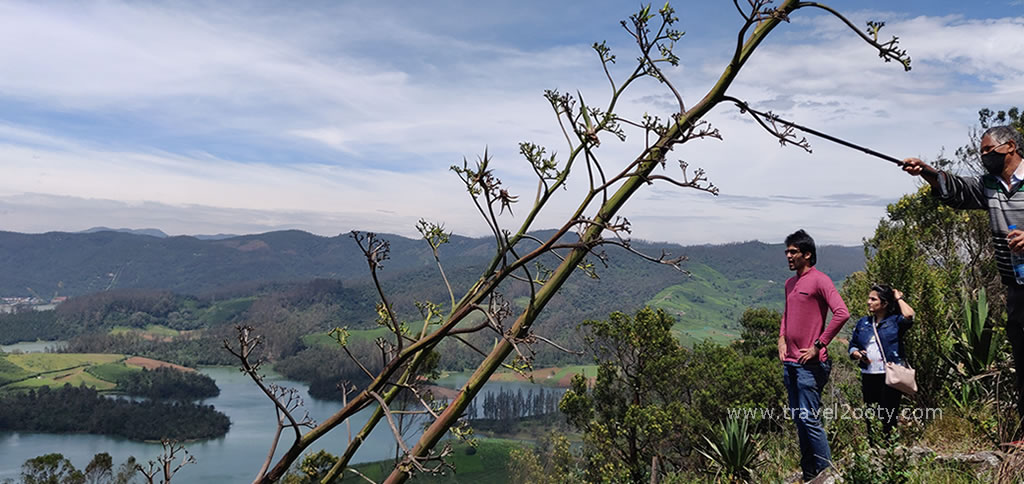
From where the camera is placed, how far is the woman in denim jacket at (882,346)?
4918mm

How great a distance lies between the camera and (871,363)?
197 inches

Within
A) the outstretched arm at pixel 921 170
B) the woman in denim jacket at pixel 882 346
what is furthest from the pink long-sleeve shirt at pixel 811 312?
the outstretched arm at pixel 921 170

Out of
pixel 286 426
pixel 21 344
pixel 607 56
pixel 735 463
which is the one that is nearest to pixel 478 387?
pixel 286 426

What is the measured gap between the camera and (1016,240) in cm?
255

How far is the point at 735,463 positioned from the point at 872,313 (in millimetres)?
1694

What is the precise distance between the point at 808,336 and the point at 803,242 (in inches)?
27.3

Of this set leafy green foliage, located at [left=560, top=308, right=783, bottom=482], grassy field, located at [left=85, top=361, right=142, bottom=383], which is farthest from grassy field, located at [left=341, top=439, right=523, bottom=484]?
grassy field, located at [left=85, top=361, right=142, bottom=383]

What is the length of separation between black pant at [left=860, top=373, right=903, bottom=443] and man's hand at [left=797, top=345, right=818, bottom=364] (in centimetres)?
99

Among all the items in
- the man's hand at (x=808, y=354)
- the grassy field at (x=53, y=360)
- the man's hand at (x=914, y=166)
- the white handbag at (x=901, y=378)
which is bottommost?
the grassy field at (x=53, y=360)

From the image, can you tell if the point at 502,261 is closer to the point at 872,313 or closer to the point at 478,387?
the point at 478,387

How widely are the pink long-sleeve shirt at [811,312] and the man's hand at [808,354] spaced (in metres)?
0.04

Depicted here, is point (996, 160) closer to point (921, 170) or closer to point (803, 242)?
point (921, 170)

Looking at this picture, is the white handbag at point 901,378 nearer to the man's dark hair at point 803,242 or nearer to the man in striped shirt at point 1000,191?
the man's dark hair at point 803,242

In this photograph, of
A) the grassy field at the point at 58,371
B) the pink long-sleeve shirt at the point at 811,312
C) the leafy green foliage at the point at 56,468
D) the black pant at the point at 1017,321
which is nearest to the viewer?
the black pant at the point at 1017,321
